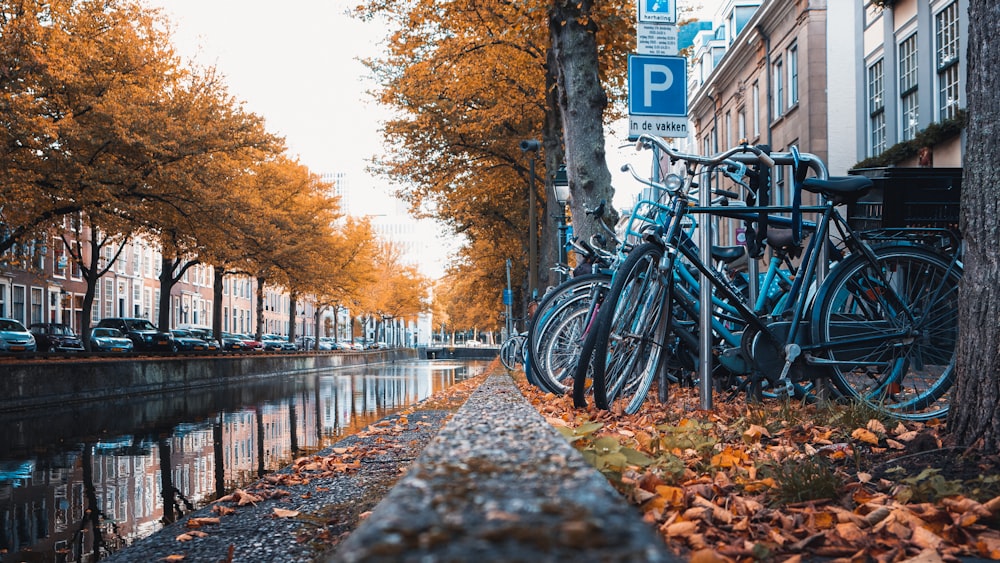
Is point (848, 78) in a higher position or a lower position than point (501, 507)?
higher

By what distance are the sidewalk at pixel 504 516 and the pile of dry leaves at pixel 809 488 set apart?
0.43 metres

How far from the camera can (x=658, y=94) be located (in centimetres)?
880

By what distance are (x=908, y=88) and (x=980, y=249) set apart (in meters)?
18.1

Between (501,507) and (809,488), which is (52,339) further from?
(501,507)

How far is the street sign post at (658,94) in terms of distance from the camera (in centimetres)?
871

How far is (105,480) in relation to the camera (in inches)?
321

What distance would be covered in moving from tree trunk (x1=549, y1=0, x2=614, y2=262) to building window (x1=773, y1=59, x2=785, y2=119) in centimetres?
1792

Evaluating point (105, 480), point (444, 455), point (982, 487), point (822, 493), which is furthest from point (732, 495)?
point (105, 480)

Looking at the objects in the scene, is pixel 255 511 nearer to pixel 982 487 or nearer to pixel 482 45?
pixel 982 487

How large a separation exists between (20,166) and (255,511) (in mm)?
17692

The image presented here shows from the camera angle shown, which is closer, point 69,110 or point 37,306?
point 69,110

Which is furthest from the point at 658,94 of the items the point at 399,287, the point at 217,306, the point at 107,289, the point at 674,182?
the point at 399,287

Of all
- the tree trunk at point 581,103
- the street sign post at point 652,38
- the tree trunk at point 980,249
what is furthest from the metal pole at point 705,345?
the tree trunk at point 581,103

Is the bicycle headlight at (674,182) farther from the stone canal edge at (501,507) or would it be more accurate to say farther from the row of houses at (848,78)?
the row of houses at (848,78)
